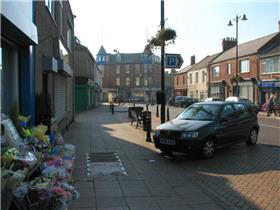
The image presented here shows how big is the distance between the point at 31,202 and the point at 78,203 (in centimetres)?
286

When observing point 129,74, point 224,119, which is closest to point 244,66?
point 224,119

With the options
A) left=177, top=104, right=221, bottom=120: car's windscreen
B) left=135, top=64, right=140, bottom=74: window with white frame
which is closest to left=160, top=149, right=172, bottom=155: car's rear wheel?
left=177, top=104, right=221, bottom=120: car's windscreen

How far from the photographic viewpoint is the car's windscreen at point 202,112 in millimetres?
11676

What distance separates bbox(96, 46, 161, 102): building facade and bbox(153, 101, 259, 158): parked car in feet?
311

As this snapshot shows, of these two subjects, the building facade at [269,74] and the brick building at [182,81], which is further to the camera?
the brick building at [182,81]

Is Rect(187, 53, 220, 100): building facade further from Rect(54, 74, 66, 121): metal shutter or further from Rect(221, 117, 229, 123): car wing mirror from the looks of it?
Rect(221, 117, 229, 123): car wing mirror

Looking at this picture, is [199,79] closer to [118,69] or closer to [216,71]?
[216,71]

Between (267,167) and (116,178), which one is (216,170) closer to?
(267,167)

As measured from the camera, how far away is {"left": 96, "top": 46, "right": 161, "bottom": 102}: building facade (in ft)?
362

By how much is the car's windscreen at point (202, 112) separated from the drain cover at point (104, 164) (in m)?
2.48

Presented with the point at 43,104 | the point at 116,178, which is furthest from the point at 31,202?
the point at 43,104

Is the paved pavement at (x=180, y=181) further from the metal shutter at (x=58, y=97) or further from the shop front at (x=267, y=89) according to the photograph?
the shop front at (x=267, y=89)

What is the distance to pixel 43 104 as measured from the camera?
962 centimetres

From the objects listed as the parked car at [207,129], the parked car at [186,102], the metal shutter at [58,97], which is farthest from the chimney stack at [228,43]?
the parked car at [207,129]
